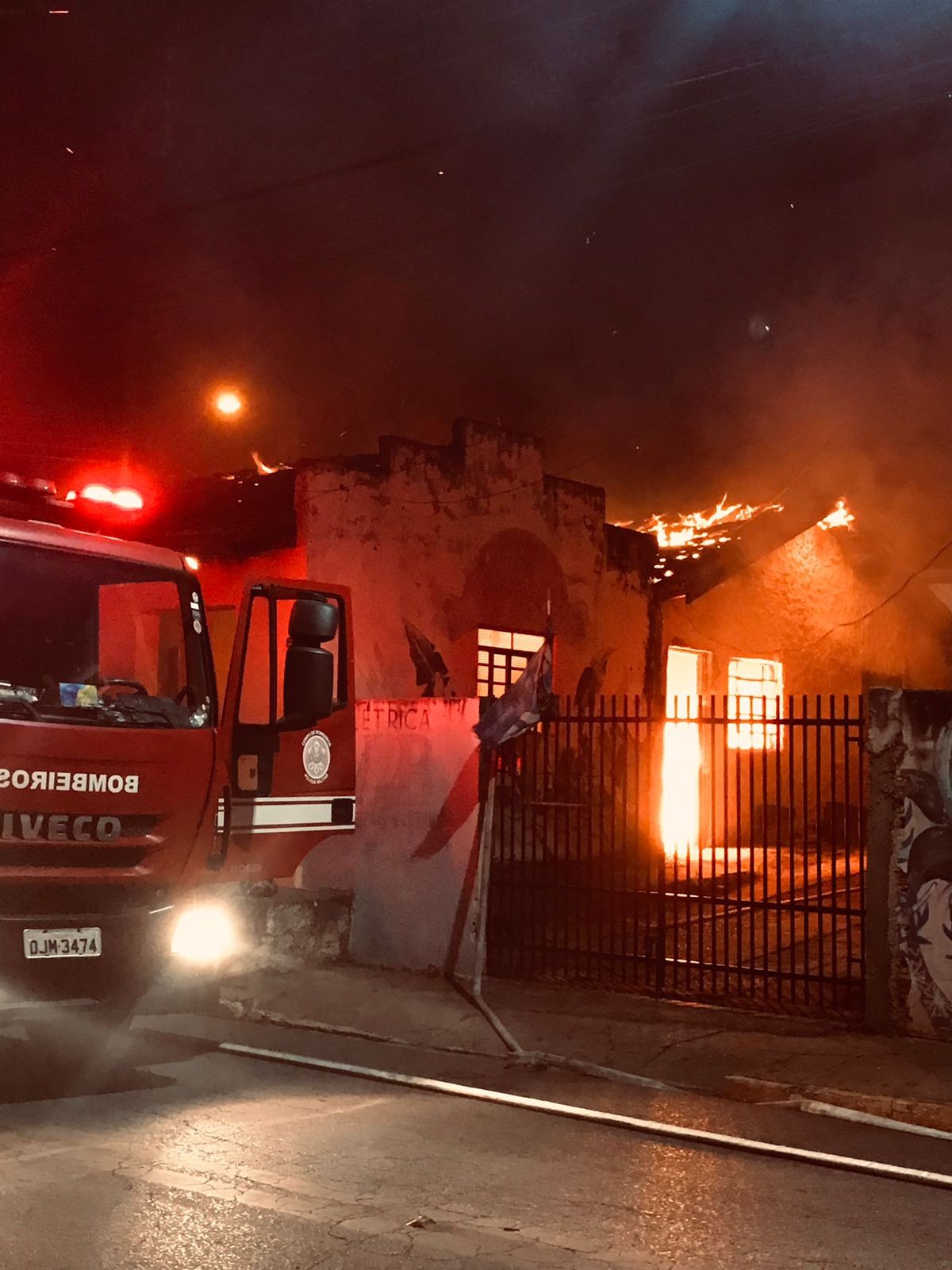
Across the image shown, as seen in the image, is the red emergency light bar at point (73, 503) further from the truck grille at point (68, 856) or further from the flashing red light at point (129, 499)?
the truck grille at point (68, 856)

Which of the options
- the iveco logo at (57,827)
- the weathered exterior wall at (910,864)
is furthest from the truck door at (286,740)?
the weathered exterior wall at (910,864)

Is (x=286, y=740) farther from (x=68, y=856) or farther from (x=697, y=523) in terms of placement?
(x=697, y=523)

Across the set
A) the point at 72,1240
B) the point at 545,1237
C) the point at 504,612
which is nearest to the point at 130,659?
the point at 72,1240

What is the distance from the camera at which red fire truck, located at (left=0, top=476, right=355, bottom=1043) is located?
20.1ft

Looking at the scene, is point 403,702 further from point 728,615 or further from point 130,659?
point 728,615

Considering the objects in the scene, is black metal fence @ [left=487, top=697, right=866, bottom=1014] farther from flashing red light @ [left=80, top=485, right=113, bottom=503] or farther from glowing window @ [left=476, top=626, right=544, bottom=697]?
flashing red light @ [left=80, top=485, right=113, bottom=503]

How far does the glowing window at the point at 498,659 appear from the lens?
54.1 ft

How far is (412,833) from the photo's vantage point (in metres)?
11.0

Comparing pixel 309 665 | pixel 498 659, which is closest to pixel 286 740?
pixel 309 665

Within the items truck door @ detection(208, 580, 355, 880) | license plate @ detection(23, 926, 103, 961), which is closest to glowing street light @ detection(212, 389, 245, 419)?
truck door @ detection(208, 580, 355, 880)

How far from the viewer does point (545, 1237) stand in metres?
4.65

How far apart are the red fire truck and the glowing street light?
16.6 meters

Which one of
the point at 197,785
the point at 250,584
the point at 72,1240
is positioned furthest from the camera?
the point at 250,584

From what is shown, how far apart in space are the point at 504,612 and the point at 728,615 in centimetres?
569
